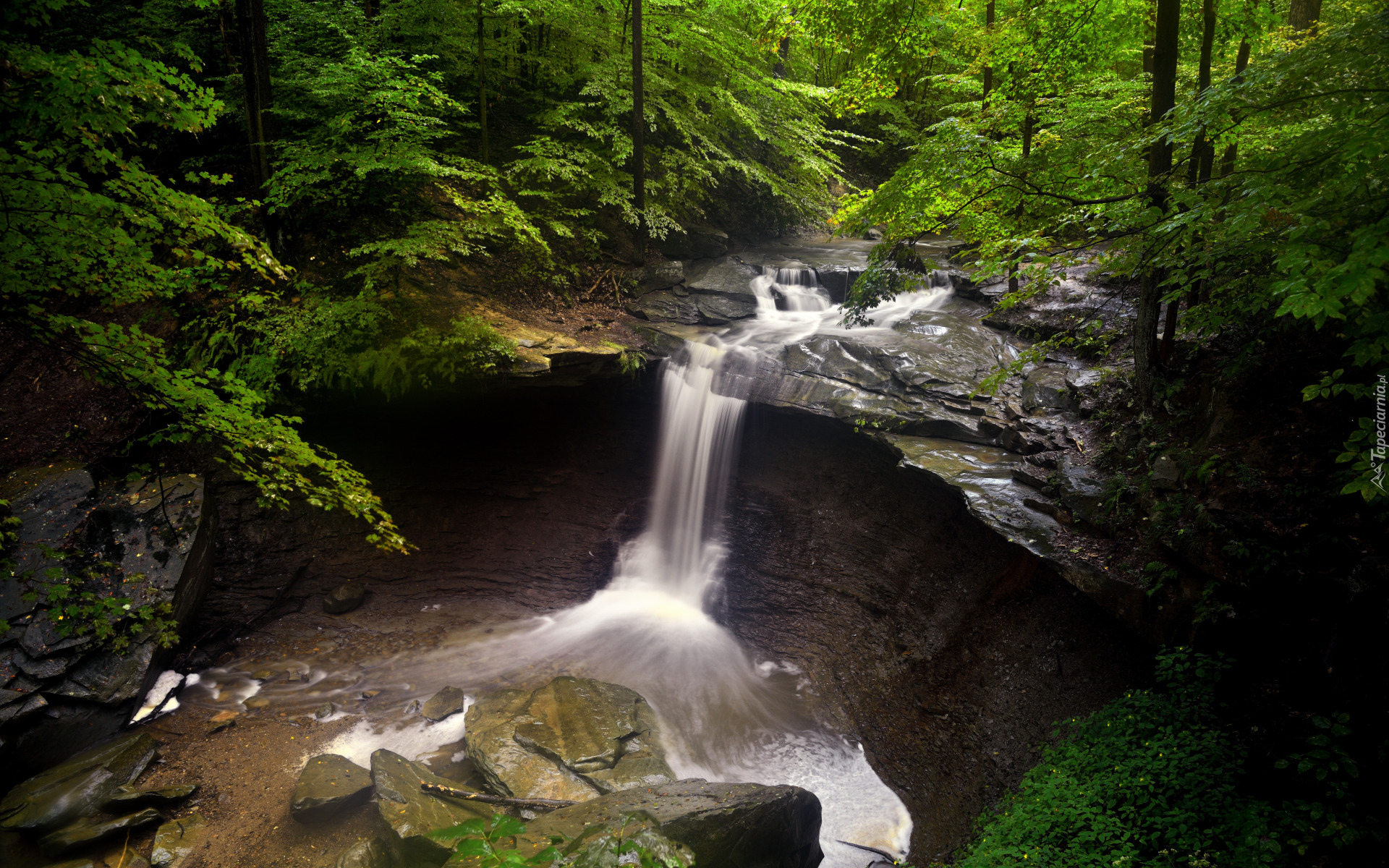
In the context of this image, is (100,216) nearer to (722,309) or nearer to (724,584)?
(724,584)

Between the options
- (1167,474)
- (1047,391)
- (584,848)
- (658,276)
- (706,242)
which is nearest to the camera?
(584,848)

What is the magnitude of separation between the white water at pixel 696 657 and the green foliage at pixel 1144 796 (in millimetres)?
A: 1922

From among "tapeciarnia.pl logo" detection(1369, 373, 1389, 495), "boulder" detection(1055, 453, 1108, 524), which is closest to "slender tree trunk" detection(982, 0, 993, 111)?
"boulder" detection(1055, 453, 1108, 524)

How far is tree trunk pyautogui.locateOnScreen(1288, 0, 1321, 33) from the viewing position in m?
→ 6.87

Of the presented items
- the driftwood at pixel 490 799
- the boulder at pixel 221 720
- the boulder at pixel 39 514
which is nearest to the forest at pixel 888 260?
the boulder at pixel 39 514

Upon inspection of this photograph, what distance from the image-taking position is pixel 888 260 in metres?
7.08

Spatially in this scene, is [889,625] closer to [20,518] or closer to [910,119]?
[20,518]

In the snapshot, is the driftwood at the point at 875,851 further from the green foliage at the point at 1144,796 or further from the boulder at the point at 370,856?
the boulder at the point at 370,856

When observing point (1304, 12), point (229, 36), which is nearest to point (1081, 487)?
point (1304, 12)

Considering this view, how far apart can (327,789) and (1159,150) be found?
30.9 ft

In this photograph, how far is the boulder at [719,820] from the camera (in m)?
4.52

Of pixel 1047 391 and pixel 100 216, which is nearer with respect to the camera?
pixel 100 216

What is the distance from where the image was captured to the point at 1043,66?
6.53m

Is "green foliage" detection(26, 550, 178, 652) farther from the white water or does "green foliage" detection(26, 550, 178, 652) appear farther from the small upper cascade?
the small upper cascade
